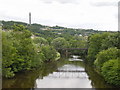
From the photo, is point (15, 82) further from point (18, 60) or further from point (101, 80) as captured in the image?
point (101, 80)

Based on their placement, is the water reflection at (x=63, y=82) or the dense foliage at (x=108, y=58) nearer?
the dense foliage at (x=108, y=58)

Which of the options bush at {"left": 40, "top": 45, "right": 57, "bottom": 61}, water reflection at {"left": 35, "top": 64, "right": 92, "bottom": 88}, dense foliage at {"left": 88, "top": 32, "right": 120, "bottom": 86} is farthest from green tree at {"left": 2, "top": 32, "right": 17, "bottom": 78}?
bush at {"left": 40, "top": 45, "right": 57, "bottom": 61}

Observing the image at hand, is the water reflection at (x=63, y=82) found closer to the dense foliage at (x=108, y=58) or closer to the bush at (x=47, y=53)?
the dense foliage at (x=108, y=58)

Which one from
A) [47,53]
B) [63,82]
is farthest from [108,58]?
[47,53]

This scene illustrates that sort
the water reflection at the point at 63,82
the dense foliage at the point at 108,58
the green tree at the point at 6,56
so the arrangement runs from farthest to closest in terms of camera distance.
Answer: the water reflection at the point at 63,82
the green tree at the point at 6,56
the dense foliage at the point at 108,58

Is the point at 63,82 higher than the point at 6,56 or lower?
lower

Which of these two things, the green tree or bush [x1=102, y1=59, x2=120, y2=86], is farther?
the green tree

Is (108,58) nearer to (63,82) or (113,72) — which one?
(113,72)

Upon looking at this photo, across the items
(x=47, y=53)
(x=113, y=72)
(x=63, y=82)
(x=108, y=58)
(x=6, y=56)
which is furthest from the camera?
(x=47, y=53)

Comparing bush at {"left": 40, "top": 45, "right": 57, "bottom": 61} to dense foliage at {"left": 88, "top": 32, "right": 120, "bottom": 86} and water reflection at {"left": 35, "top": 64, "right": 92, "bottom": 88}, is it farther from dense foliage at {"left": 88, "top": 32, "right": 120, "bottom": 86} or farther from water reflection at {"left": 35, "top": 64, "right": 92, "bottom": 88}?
water reflection at {"left": 35, "top": 64, "right": 92, "bottom": 88}

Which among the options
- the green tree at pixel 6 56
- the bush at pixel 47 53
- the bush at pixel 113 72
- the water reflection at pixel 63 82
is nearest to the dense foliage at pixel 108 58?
the bush at pixel 113 72

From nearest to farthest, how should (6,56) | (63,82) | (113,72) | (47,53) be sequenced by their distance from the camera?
(113,72) → (6,56) → (63,82) → (47,53)
